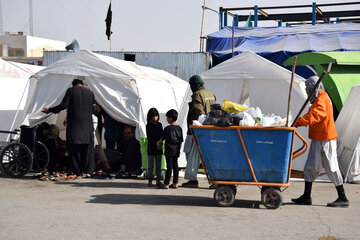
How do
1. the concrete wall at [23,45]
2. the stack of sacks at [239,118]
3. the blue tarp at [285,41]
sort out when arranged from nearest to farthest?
1. the stack of sacks at [239,118]
2. the blue tarp at [285,41]
3. the concrete wall at [23,45]

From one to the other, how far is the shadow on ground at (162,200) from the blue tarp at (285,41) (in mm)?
11761

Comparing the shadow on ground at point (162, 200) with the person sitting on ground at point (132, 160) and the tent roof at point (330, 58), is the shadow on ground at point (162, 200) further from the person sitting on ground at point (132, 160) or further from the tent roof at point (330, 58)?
the tent roof at point (330, 58)

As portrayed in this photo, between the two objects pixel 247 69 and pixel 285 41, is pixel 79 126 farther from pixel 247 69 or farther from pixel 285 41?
pixel 285 41

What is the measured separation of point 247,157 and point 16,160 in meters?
5.35

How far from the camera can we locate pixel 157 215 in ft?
23.5

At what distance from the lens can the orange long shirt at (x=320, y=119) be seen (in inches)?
308

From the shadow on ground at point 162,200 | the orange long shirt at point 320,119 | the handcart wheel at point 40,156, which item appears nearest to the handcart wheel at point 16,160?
the handcart wheel at point 40,156

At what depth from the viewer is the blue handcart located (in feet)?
24.7

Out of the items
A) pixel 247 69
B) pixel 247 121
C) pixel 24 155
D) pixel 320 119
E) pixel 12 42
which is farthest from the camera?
pixel 12 42

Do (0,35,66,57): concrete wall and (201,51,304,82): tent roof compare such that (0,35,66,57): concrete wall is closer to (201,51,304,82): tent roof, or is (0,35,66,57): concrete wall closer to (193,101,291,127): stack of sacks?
(201,51,304,82): tent roof

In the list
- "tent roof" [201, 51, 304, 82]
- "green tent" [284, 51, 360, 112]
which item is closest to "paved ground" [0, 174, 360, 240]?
"tent roof" [201, 51, 304, 82]

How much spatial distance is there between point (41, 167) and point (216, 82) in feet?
14.9

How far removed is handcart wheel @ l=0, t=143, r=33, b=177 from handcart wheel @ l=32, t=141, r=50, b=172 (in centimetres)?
17

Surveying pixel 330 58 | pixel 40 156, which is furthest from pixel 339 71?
pixel 40 156
